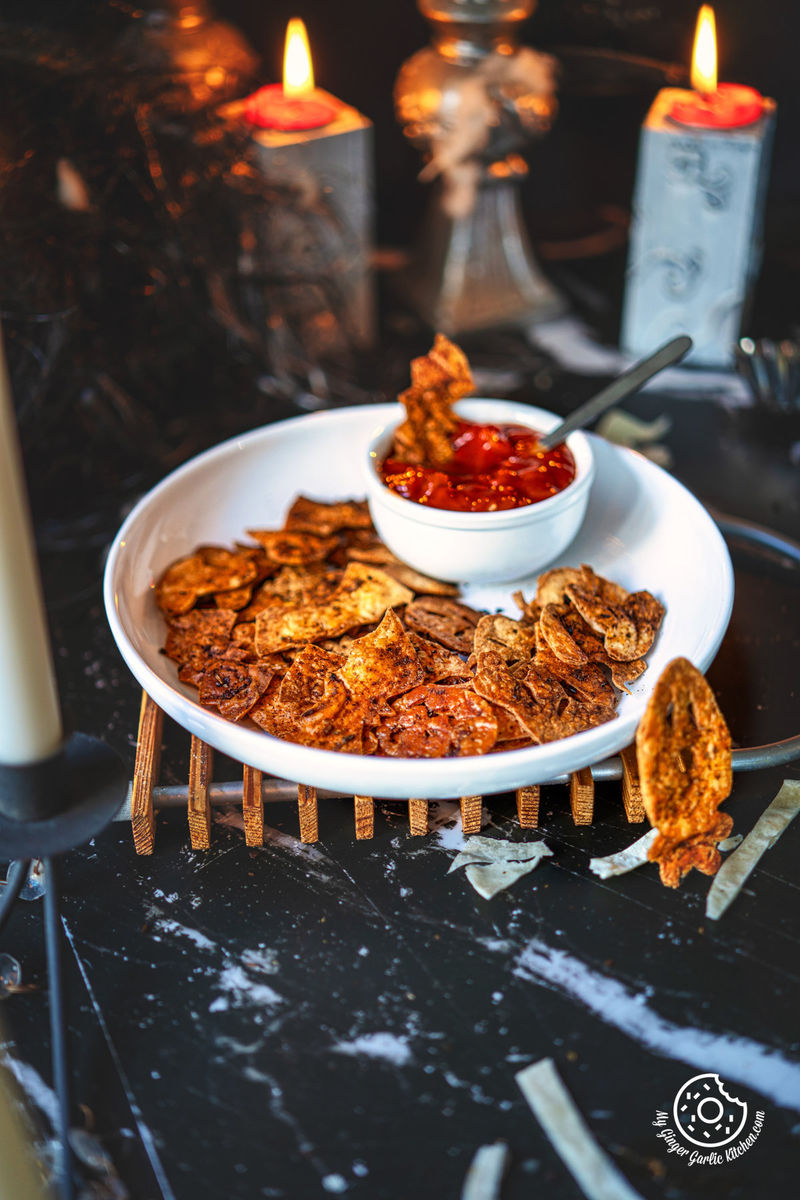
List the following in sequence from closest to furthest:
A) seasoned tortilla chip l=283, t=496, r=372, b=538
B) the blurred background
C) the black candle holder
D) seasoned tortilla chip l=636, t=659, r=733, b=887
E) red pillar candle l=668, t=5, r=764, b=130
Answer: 1. the black candle holder
2. seasoned tortilla chip l=636, t=659, r=733, b=887
3. seasoned tortilla chip l=283, t=496, r=372, b=538
4. the blurred background
5. red pillar candle l=668, t=5, r=764, b=130

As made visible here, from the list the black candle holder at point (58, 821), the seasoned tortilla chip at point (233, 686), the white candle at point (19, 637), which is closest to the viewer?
the white candle at point (19, 637)

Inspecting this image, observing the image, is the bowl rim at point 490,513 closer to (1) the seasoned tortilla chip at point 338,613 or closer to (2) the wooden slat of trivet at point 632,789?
(1) the seasoned tortilla chip at point 338,613

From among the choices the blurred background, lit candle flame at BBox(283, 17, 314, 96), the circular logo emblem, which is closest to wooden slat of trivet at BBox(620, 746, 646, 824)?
the circular logo emblem

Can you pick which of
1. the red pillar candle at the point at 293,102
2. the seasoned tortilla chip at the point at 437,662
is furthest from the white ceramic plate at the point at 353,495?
the red pillar candle at the point at 293,102

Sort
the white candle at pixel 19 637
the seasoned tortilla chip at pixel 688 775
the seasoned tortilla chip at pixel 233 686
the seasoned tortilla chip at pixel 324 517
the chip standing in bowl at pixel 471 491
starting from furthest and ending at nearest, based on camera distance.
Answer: the seasoned tortilla chip at pixel 324 517 → the chip standing in bowl at pixel 471 491 → the seasoned tortilla chip at pixel 233 686 → the seasoned tortilla chip at pixel 688 775 → the white candle at pixel 19 637

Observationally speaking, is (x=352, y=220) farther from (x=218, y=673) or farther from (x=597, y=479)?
(x=218, y=673)

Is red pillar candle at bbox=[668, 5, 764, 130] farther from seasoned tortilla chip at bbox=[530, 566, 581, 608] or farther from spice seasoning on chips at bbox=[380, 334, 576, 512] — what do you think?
seasoned tortilla chip at bbox=[530, 566, 581, 608]
